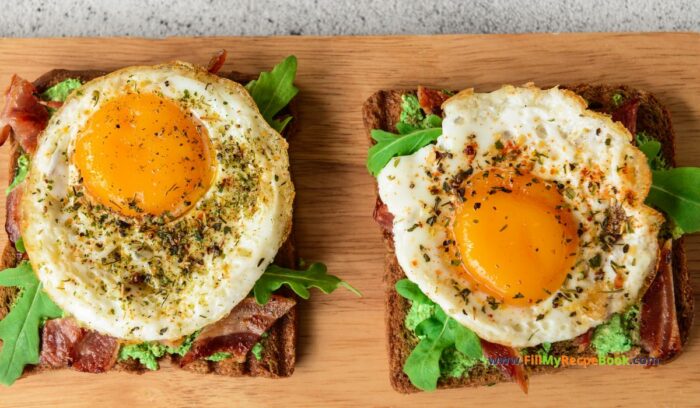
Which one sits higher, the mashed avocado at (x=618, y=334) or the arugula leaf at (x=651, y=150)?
the arugula leaf at (x=651, y=150)

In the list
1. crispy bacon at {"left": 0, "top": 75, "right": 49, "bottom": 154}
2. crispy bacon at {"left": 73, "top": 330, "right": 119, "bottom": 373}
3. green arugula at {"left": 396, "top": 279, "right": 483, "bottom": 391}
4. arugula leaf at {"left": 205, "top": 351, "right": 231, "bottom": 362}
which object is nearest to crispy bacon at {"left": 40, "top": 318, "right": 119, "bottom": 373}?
crispy bacon at {"left": 73, "top": 330, "right": 119, "bottom": 373}

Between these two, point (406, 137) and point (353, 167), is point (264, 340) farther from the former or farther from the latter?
point (406, 137)

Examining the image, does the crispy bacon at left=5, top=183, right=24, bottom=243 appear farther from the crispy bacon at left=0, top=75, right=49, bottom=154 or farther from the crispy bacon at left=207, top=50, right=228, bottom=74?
the crispy bacon at left=207, top=50, right=228, bottom=74

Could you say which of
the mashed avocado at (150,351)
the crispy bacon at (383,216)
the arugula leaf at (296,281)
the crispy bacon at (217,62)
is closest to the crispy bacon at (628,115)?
the crispy bacon at (383,216)

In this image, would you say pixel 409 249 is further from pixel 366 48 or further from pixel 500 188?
pixel 366 48

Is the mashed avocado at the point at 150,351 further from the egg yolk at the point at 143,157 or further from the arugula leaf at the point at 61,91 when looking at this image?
the arugula leaf at the point at 61,91

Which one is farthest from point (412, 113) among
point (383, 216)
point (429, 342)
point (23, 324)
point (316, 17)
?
point (23, 324)
